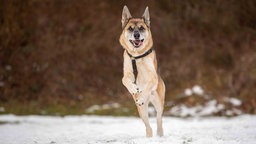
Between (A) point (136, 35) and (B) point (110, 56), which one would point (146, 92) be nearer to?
(A) point (136, 35)

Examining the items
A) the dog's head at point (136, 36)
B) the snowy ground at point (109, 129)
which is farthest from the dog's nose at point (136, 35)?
the snowy ground at point (109, 129)

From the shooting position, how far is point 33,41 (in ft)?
78.1

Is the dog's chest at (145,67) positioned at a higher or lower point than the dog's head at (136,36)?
lower

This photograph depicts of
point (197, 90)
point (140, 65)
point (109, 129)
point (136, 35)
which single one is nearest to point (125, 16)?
point (136, 35)

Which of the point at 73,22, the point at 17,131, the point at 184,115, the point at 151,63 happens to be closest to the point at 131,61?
the point at 151,63

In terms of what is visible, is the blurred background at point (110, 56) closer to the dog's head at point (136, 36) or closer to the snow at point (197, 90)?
the snow at point (197, 90)

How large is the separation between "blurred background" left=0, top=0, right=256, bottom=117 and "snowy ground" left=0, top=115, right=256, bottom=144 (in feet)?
6.63

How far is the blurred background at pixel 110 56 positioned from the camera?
20.4 meters

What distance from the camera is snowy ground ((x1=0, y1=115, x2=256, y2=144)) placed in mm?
10416

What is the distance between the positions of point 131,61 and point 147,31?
28.8 inches

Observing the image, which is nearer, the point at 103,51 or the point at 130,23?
the point at 130,23

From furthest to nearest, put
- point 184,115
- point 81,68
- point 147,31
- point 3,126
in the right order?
1. point 81,68
2. point 184,115
3. point 3,126
4. point 147,31

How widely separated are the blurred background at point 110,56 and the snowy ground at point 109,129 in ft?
6.63

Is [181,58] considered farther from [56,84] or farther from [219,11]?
[56,84]
